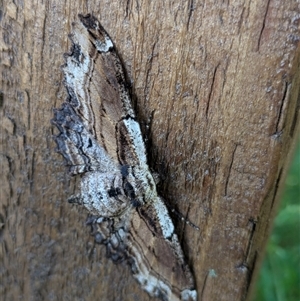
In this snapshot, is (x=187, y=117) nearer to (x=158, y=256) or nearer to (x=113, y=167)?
(x=113, y=167)

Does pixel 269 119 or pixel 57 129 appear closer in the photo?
pixel 269 119

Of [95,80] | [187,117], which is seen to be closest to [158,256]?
[187,117]

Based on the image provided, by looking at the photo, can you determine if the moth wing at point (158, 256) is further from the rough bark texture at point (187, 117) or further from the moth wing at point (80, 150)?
the moth wing at point (80, 150)

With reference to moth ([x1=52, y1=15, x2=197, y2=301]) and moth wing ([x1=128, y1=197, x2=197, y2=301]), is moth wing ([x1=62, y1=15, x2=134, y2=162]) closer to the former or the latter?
moth ([x1=52, y1=15, x2=197, y2=301])

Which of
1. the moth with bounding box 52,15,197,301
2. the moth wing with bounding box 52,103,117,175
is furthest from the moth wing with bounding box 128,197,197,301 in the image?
the moth wing with bounding box 52,103,117,175

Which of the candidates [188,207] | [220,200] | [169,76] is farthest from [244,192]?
[169,76]

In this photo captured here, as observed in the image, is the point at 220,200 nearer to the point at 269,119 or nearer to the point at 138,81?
the point at 269,119
